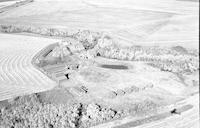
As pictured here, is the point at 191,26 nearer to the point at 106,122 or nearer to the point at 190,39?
the point at 190,39

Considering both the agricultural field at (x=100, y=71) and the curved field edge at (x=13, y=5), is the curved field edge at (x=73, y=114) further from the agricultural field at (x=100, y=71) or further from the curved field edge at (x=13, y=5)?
the curved field edge at (x=13, y=5)

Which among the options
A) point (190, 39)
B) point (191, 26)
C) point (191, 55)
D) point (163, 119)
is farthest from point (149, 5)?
point (163, 119)

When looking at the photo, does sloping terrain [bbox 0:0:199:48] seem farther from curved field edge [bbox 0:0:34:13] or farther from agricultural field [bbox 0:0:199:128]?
curved field edge [bbox 0:0:34:13]

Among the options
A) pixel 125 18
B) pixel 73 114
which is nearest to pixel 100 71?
pixel 73 114

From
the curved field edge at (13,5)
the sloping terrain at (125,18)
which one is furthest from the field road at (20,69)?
the curved field edge at (13,5)

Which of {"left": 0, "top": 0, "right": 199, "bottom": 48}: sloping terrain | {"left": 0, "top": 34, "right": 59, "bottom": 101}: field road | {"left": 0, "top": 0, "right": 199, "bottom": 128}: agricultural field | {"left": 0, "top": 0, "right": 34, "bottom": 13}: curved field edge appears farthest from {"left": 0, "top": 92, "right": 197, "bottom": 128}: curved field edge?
{"left": 0, "top": 0, "right": 34, "bottom": 13}: curved field edge

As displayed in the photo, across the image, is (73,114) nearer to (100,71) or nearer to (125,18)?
(100,71)
